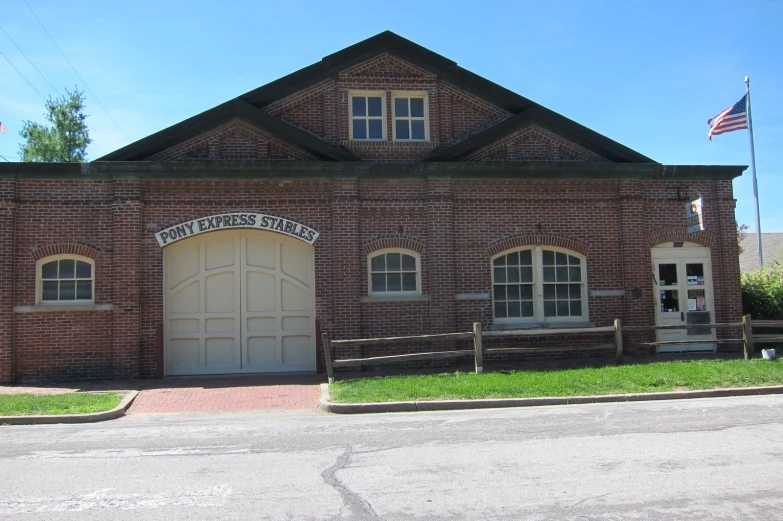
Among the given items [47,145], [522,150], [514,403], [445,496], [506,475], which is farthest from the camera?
[47,145]

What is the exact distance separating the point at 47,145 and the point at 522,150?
95.4ft

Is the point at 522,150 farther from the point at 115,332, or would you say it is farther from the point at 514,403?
the point at 115,332

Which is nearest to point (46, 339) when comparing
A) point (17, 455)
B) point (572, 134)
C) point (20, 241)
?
point (20, 241)

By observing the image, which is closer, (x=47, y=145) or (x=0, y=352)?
(x=0, y=352)

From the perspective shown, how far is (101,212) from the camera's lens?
1312 centimetres

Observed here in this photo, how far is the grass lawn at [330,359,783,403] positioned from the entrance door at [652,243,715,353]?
2.27 metres

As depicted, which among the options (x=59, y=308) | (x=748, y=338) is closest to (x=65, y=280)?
(x=59, y=308)

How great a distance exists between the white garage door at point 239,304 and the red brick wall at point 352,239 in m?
0.46

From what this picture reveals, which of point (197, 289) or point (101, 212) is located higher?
point (101, 212)

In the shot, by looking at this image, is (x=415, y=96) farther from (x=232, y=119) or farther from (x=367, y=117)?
(x=232, y=119)

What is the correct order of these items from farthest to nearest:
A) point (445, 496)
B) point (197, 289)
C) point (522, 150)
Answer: point (522, 150), point (197, 289), point (445, 496)

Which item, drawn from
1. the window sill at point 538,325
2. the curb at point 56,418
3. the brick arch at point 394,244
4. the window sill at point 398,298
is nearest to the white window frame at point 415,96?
the brick arch at point 394,244

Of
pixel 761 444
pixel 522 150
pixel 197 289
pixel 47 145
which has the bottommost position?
pixel 761 444

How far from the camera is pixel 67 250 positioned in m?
13.0
